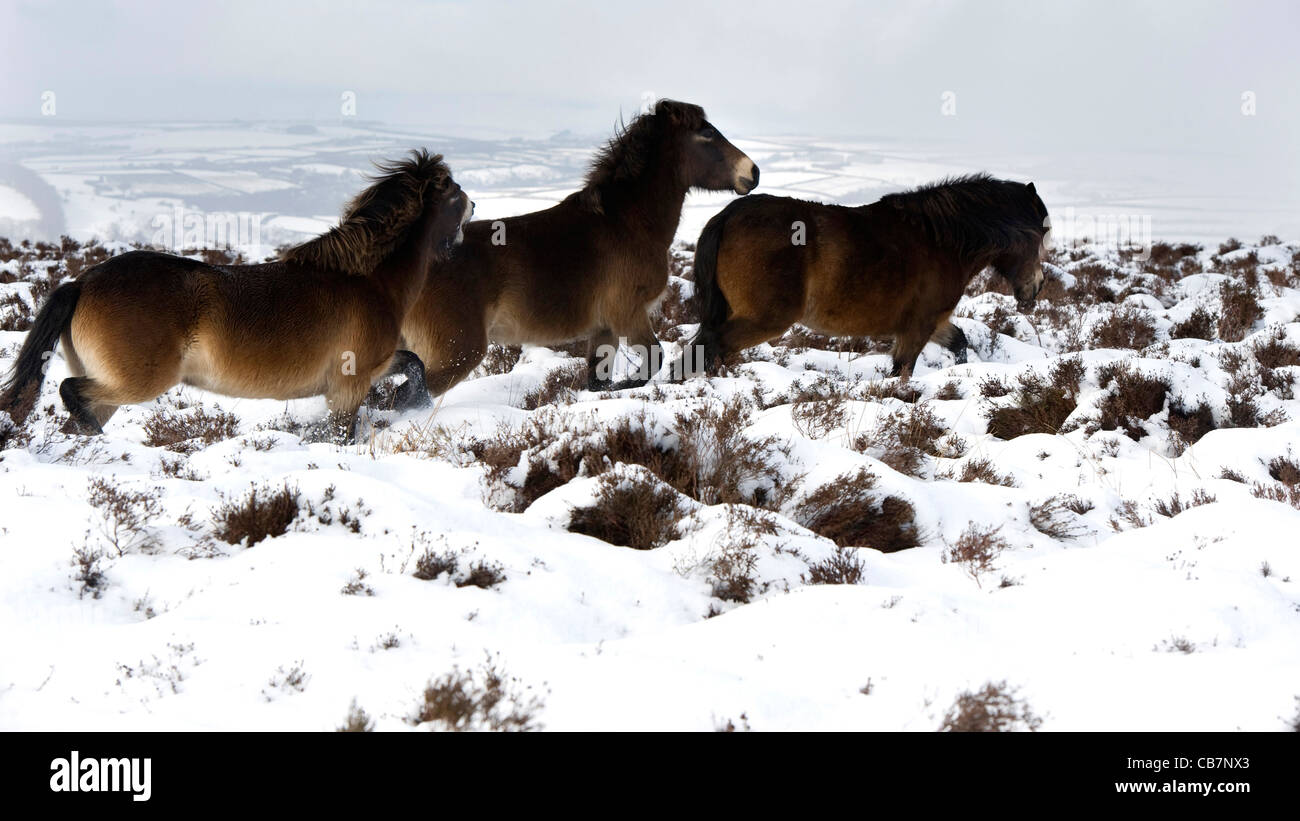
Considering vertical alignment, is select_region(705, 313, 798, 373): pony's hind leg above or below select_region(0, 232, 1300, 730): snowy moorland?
above

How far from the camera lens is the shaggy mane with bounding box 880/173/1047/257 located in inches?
332

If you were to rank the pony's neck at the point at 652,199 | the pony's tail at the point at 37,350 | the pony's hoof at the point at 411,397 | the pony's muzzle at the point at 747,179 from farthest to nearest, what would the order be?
the pony's muzzle at the point at 747,179
the pony's neck at the point at 652,199
the pony's hoof at the point at 411,397
the pony's tail at the point at 37,350

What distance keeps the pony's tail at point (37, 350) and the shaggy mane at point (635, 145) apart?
3.80 meters

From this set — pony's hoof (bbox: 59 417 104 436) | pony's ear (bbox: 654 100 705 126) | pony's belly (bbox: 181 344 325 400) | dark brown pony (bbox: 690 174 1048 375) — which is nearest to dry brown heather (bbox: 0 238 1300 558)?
pony's hoof (bbox: 59 417 104 436)

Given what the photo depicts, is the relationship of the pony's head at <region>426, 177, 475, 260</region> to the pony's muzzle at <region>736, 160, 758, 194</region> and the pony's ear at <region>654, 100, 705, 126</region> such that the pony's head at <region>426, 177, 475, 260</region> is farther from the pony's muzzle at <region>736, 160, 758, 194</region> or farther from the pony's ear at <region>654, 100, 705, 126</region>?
the pony's muzzle at <region>736, 160, 758, 194</region>

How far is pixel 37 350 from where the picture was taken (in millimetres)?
5004

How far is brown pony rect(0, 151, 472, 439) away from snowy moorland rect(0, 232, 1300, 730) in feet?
1.16

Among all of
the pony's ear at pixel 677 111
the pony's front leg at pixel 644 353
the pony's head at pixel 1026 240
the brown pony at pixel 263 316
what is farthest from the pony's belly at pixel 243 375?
the pony's head at pixel 1026 240

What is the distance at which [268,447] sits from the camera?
5.23m

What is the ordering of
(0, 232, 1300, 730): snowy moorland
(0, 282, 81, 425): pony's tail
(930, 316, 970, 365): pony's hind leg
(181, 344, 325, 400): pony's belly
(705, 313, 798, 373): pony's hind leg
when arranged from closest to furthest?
(0, 232, 1300, 730): snowy moorland → (0, 282, 81, 425): pony's tail → (181, 344, 325, 400): pony's belly → (705, 313, 798, 373): pony's hind leg → (930, 316, 970, 365): pony's hind leg

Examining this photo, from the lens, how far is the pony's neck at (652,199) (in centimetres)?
762

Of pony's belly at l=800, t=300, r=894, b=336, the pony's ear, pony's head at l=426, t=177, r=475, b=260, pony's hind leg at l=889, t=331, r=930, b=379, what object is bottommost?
pony's hind leg at l=889, t=331, r=930, b=379

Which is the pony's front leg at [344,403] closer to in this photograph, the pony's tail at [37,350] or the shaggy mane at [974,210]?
the pony's tail at [37,350]
